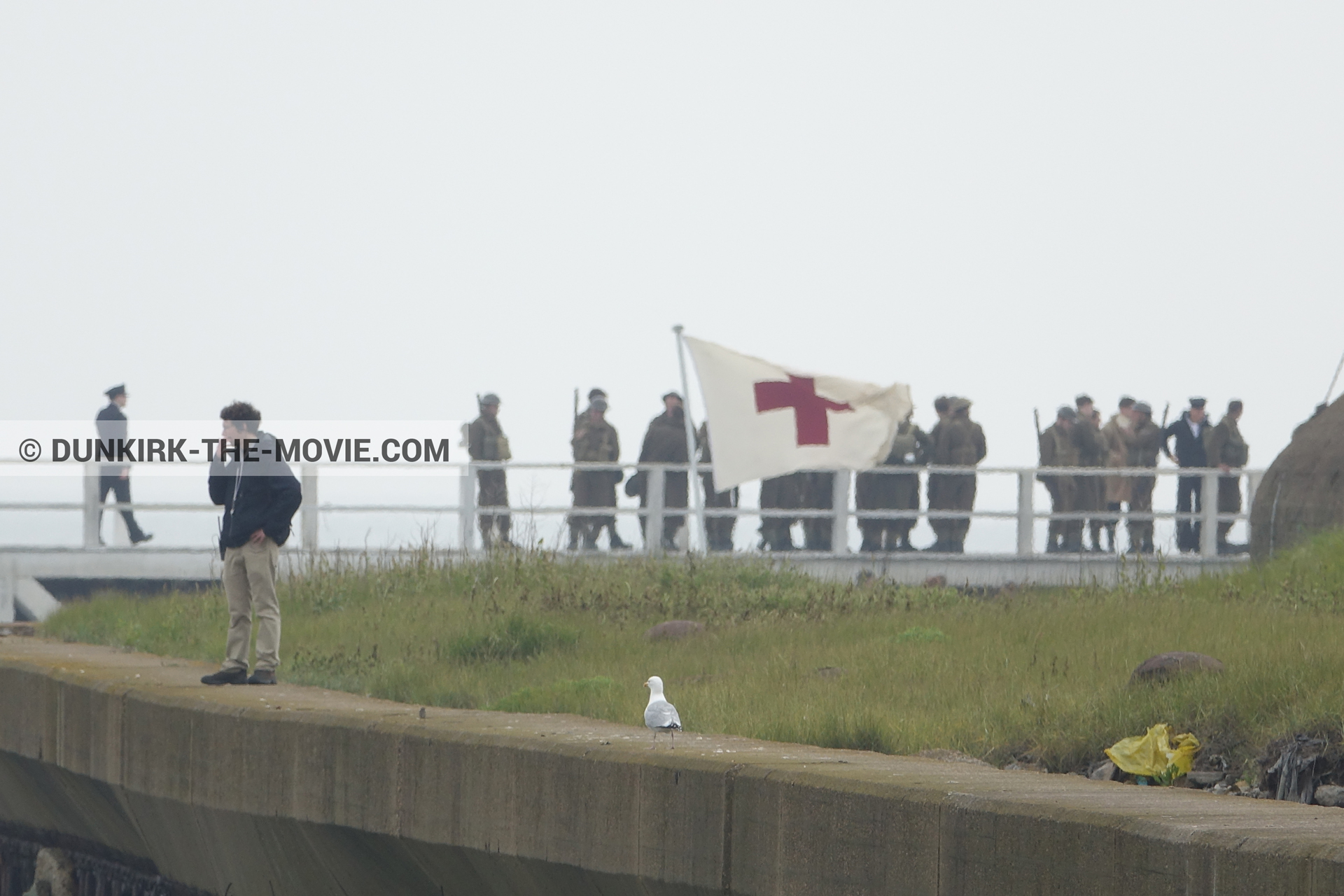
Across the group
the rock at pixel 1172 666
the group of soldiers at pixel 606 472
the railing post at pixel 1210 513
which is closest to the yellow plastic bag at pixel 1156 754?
the rock at pixel 1172 666

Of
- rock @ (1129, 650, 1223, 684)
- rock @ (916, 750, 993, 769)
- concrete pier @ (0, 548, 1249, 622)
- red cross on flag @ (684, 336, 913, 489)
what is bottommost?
concrete pier @ (0, 548, 1249, 622)

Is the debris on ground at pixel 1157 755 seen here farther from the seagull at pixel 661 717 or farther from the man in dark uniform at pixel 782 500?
the man in dark uniform at pixel 782 500

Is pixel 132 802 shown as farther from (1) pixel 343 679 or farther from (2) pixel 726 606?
(2) pixel 726 606

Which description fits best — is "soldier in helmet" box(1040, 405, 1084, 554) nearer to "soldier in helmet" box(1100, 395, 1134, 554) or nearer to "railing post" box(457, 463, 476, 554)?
"soldier in helmet" box(1100, 395, 1134, 554)

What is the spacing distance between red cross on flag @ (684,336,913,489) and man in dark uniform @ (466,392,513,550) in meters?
3.09

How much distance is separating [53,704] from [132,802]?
3.03ft

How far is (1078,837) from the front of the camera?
5.10 m

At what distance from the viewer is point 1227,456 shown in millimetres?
23078

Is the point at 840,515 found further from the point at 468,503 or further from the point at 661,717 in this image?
the point at 661,717

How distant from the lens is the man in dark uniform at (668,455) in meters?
21.8

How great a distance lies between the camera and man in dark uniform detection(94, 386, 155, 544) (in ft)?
69.3

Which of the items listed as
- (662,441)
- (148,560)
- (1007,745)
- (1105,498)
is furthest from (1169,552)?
(1007,745)

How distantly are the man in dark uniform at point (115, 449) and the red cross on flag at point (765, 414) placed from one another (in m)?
6.22

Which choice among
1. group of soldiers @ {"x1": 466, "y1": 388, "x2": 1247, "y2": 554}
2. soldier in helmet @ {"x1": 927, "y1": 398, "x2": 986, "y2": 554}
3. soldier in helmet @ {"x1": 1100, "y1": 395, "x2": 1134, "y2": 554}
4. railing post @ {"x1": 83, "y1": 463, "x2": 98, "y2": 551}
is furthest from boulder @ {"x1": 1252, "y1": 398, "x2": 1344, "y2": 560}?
railing post @ {"x1": 83, "y1": 463, "x2": 98, "y2": 551}
